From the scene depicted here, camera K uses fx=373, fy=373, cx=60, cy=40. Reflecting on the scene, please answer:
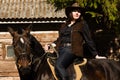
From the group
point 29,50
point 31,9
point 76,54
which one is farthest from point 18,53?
point 31,9

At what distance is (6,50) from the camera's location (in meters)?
17.5

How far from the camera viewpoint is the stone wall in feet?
56.4

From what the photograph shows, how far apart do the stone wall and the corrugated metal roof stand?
0.84 metres

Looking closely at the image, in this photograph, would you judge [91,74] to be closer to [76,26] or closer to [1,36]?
[76,26]

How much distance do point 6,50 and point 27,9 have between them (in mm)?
2184

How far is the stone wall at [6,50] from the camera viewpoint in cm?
1719

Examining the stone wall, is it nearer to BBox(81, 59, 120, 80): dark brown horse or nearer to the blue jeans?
BBox(81, 59, 120, 80): dark brown horse

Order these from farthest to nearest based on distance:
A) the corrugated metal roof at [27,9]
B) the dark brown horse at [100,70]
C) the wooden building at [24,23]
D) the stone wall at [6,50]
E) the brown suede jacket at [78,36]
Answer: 1. the stone wall at [6,50]
2. the corrugated metal roof at [27,9]
3. the wooden building at [24,23]
4. the dark brown horse at [100,70]
5. the brown suede jacket at [78,36]

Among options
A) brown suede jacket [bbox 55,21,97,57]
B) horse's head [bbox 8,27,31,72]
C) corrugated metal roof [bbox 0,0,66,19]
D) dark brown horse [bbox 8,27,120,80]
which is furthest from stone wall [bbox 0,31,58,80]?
horse's head [bbox 8,27,31,72]

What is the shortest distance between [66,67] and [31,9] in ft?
36.2

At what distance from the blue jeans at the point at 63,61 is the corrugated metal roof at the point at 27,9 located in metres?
9.77

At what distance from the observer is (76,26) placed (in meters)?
6.96

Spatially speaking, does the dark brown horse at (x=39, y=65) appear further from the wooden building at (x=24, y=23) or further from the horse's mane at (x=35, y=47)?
the wooden building at (x=24, y=23)

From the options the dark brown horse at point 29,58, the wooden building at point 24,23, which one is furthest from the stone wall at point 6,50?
the dark brown horse at point 29,58
